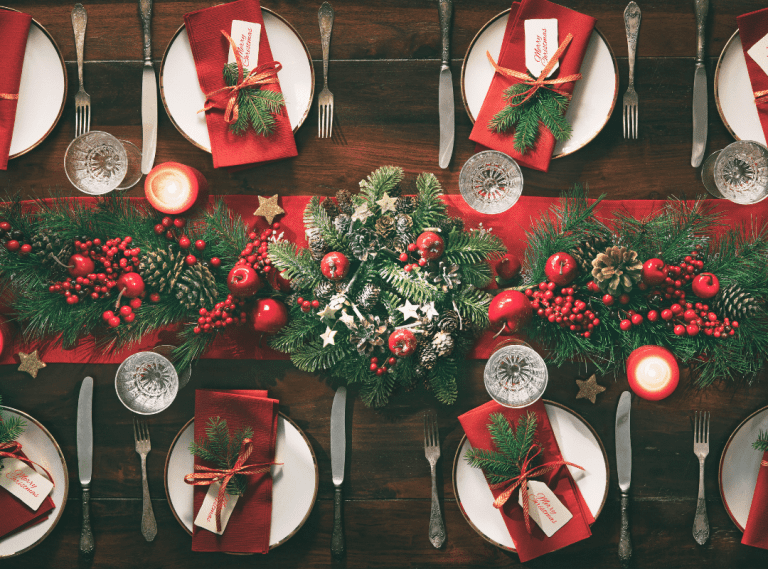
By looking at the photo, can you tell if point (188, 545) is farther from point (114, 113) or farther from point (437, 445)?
point (114, 113)

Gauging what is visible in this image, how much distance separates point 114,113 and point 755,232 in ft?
5.92

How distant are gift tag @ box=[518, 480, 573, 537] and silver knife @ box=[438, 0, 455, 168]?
93 cm

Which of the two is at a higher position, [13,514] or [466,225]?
[466,225]

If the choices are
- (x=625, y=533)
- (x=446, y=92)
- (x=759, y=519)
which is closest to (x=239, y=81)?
(x=446, y=92)

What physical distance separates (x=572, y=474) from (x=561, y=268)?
0.58 metres

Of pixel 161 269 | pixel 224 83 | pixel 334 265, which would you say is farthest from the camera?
pixel 224 83

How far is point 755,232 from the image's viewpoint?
52.1 inches

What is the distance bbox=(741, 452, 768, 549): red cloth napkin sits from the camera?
52.1 inches

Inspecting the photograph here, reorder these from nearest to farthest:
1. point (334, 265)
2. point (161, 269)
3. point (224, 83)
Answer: point (334, 265), point (161, 269), point (224, 83)

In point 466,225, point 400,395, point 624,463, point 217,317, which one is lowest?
point 624,463

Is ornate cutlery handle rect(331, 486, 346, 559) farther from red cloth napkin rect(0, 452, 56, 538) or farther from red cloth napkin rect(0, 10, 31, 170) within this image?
red cloth napkin rect(0, 10, 31, 170)

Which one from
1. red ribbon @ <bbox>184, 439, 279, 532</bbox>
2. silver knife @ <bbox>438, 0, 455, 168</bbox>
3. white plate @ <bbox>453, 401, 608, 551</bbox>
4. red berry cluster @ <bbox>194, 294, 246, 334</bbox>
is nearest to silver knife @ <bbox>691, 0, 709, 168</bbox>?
silver knife @ <bbox>438, 0, 455, 168</bbox>

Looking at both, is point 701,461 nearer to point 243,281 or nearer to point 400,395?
point 400,395

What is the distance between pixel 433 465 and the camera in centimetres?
134
